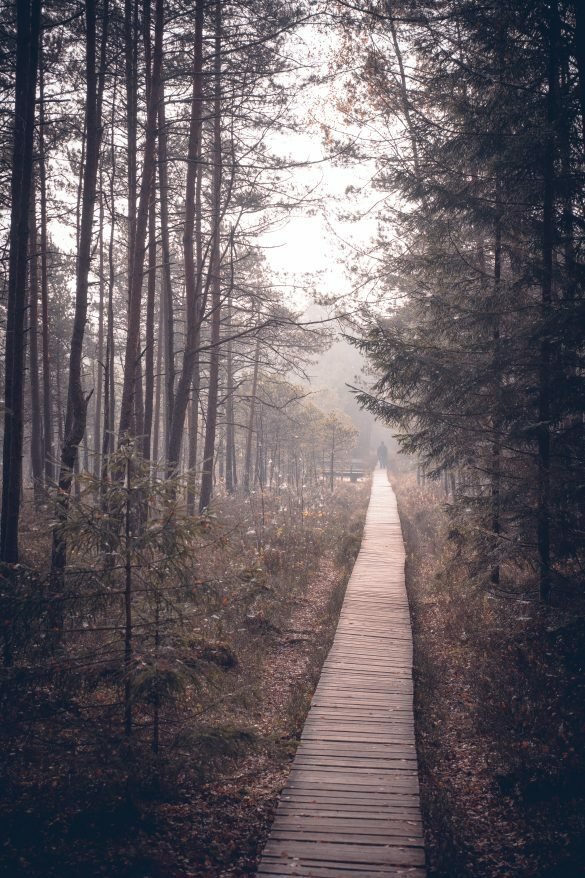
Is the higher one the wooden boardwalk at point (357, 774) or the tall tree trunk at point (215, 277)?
the tall tree trunk at point (215, 277)

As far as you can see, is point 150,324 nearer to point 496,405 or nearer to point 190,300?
point 190,300

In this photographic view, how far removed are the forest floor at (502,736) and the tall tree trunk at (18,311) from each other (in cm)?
575

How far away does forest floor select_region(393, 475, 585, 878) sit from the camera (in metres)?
4.74

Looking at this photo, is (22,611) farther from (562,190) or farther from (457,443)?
(562,190)

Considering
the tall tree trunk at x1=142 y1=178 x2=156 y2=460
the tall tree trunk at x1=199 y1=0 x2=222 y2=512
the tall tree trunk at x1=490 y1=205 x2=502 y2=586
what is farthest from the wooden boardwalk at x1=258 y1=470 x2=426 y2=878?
the tall tree trunk at x1=142 y1=178 x2=156 y2=460

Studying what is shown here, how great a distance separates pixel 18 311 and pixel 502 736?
25.8 ft

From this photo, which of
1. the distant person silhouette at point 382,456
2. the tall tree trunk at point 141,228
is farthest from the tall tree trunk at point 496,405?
the distant person silhouette at point 382,456

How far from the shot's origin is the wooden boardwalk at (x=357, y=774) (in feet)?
14.1

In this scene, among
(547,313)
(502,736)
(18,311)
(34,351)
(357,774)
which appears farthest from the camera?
(34,351)

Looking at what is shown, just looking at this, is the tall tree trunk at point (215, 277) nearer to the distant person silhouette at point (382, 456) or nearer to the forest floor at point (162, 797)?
the forest floor at point (162, 797)

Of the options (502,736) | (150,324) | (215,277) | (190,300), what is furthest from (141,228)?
(502,736)

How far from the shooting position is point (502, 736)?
6.41m

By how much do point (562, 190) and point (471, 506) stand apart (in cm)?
487

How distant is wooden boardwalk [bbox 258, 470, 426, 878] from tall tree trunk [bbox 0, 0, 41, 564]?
178 inches
